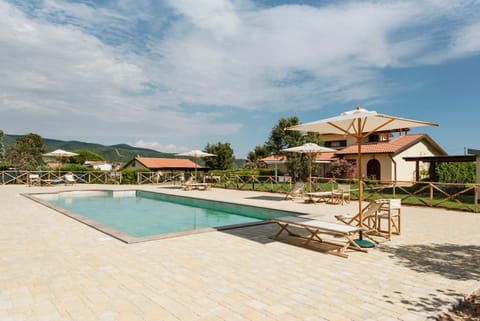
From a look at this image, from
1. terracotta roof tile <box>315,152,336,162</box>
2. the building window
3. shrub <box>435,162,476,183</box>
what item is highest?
the building window

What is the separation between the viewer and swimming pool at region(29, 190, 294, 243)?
8.80 metres

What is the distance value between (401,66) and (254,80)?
1011 centimetres

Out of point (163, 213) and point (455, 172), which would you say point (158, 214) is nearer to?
point (163, 213)

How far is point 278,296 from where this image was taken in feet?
11.4

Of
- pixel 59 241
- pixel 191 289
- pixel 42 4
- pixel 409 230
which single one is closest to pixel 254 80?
pixel 42 4

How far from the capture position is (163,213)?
12.3m

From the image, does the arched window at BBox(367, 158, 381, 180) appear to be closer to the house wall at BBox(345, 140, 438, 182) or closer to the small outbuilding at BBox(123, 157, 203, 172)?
the house wall at BBox(345, 140, 438, 182)

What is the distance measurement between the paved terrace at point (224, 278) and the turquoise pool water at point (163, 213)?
299 cm

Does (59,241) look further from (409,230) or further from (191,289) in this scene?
(409,230)

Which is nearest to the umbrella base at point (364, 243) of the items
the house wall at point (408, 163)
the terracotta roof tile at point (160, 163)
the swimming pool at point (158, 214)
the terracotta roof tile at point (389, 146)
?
the swimming pool at point (158, 214)

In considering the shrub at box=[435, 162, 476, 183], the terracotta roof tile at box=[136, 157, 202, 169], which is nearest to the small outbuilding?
the terracotta roof tile at box=[136, 157, 202, 169]

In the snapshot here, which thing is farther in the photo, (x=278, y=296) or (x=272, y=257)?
(x=272, y=257)

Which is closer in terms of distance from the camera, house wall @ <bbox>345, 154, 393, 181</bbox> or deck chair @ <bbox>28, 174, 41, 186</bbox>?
deck chair @ <bbox>28, 174, 41, 186</bbox>

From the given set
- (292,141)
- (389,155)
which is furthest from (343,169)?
(292,141)
